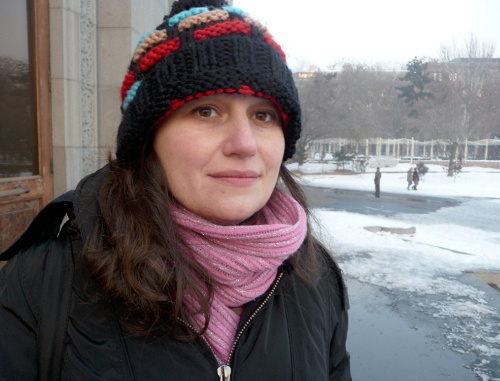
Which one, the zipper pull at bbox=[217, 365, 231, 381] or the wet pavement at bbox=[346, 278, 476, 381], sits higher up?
the zipper pull at bbox=[217, 365, 231, 381]

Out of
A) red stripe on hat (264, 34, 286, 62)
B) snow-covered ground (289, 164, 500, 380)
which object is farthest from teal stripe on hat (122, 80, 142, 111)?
snow-covered ground (289, 164, 500, 380)

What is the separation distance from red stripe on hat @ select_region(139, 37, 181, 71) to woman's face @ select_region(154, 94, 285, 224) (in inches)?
7.7

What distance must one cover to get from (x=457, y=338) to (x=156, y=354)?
3.91m

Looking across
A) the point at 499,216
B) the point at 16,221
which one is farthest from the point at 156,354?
the point at 499,216

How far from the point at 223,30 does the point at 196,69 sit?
194mm

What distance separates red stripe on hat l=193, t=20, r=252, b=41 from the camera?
4.64 ft

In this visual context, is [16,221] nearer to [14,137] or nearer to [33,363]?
[14,137]

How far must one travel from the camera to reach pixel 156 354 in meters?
1.23

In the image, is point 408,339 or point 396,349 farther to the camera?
point 408,339

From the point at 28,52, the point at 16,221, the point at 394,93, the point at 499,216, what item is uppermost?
the point at 394,93

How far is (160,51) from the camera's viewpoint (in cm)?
141

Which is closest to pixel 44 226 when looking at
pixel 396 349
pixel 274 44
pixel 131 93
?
pixel 131 93

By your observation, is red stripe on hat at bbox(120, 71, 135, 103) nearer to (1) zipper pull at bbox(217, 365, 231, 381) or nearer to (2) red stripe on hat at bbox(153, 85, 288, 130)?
(2) red stripe on hat at bbox(153, 85, 288, 130)

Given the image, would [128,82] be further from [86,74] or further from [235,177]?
[86,74]
